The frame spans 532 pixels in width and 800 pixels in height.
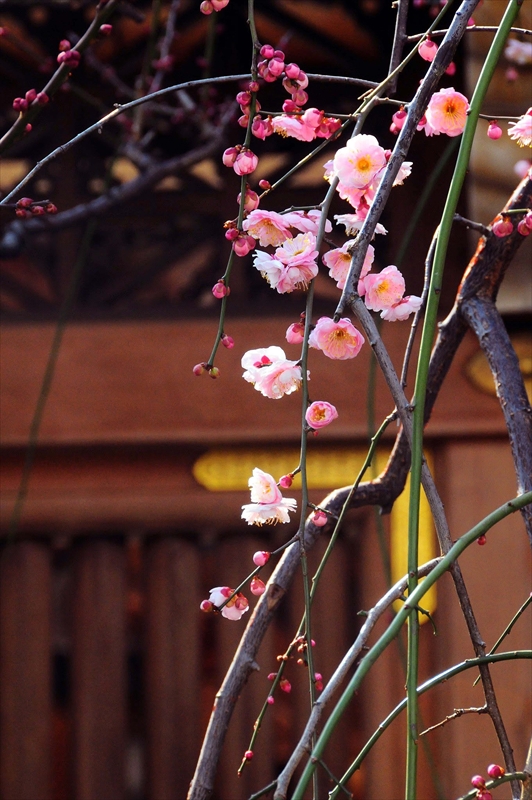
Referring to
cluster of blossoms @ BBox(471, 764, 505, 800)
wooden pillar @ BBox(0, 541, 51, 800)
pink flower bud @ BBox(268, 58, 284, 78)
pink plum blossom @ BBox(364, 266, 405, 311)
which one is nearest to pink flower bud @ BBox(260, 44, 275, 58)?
pink flower bud @ BBox(268, 58, 284, 78)

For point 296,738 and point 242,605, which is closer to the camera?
point 242,605

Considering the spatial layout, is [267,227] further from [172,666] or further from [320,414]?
[172,666]

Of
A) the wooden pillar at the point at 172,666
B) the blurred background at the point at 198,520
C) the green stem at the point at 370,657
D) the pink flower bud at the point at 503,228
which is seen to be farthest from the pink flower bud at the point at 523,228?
the wooden pillar at the point at 172,666

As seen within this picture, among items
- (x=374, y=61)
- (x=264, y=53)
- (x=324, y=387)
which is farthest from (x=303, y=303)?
(x=264, y=53)

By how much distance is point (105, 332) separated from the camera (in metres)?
1.41

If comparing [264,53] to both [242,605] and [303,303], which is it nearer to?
[242,605]

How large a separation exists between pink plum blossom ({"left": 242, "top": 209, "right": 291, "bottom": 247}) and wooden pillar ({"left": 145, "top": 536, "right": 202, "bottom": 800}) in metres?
1.01

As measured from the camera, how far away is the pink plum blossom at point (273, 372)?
46cm

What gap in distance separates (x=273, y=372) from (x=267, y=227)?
3.0 inches

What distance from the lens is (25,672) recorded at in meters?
1.39

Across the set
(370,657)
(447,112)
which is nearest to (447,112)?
(447,112)

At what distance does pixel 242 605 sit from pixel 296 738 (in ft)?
3.34

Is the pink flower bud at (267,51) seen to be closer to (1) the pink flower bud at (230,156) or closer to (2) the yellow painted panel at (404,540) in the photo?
(1) the pink flower bud at (230,156)

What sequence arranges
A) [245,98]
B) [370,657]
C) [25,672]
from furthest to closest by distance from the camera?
1. [25,672]
2. [245,98]
3. [370,657]
